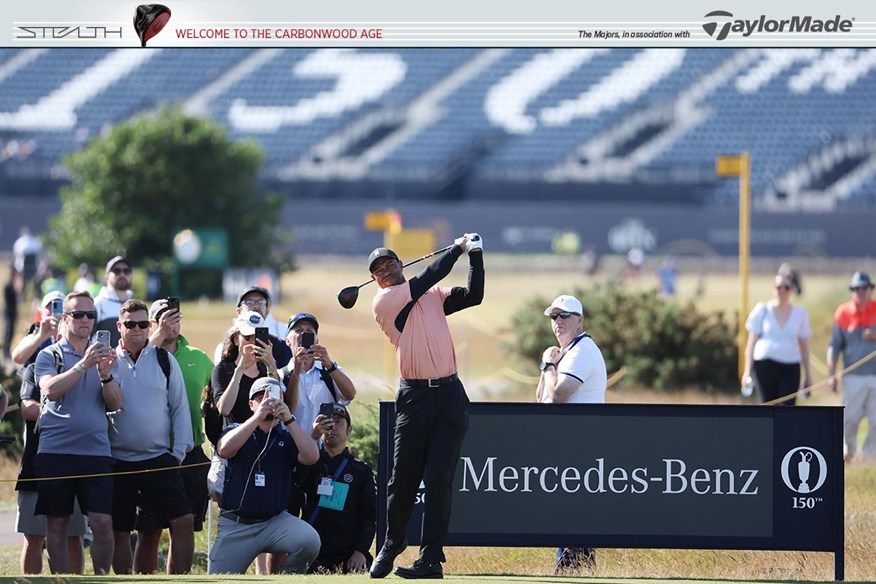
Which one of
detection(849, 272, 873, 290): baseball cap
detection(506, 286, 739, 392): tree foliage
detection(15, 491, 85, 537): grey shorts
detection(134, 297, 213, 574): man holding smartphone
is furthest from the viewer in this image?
detection(506, 286, 739, 392): tree foliage

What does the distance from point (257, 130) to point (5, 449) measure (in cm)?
5683

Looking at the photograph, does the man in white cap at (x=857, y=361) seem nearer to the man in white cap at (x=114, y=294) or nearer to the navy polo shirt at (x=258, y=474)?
the man in white cap at (x=114, y=294)

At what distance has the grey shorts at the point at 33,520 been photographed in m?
8.76

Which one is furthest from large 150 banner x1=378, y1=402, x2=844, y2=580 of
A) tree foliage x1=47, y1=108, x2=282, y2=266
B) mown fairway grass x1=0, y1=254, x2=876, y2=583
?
tree foliage x1=47, y1=108, x2=282, y2=266

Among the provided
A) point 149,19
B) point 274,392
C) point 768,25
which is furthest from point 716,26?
point 274,392

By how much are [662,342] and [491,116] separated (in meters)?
50.7

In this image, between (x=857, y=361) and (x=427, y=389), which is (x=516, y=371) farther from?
(x=427, y=389)

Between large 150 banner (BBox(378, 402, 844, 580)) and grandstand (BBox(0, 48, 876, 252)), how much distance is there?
5278cm

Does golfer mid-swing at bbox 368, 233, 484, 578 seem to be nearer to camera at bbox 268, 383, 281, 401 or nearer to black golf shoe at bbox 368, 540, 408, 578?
black golf shoe at bbox 368, 540, 408, 578

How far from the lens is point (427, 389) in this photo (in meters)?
7.67

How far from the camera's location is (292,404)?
866cm

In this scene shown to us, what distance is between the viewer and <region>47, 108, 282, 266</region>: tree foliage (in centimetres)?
4066

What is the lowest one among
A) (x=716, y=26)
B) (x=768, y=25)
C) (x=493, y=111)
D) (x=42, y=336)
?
(x=42, y=336)

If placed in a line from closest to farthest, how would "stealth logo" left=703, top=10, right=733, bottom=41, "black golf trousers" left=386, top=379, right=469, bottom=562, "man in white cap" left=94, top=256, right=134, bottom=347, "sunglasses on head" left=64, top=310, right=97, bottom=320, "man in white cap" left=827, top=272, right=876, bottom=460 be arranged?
"black golf trousers" left=386, top=379, right=469, bottom=562 → "sunglasses on head" left=64, top=310, right=97, bottom=320 → "man in white cap" left=94, top=256, right=134, bottom=347 → "man in white cap" left=827, top=272, right=876, bottom=460 → "stealth logo" left=703, top=10, right=733, bottom=41
